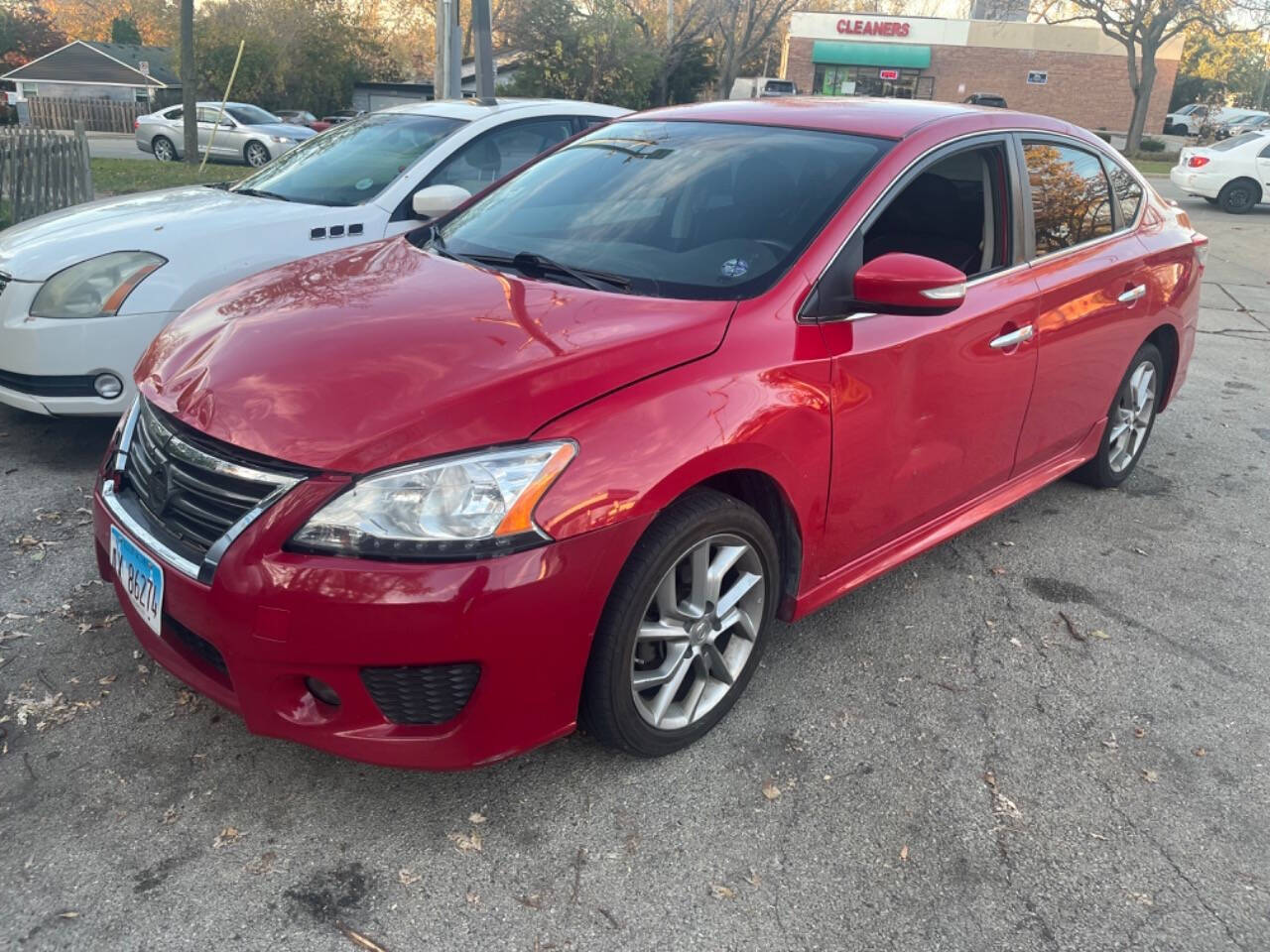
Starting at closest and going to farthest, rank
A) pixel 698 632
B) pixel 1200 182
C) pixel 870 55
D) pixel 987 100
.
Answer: pixel 698 632, pixel 987 100, pixel 1200 182, pixel 870 55

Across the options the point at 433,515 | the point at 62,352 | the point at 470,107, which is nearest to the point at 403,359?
the point at 433,515

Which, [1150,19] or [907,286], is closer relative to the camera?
[907,286]

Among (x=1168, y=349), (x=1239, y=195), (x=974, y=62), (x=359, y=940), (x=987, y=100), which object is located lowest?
(x=359, y=940)

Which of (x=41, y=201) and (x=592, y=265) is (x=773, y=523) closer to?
(x=592, y=265)

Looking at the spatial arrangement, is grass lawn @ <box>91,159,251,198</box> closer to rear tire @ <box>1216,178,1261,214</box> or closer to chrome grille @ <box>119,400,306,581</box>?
chrome grille @ <box>119,400,306,581</box>

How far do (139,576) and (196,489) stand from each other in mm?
308

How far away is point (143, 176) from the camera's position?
52.5ft

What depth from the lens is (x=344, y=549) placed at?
2.14 metres

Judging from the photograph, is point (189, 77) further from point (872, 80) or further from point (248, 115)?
point (872, 80)

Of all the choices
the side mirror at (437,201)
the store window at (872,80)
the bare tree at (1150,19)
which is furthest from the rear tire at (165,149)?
the store window at (872,80)

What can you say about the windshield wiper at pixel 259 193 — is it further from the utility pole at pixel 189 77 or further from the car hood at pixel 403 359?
the utility pole at pixel 189 77

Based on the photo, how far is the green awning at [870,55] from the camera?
48406mm

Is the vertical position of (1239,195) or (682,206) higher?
(682,206)

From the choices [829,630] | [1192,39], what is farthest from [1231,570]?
[1192,39]
